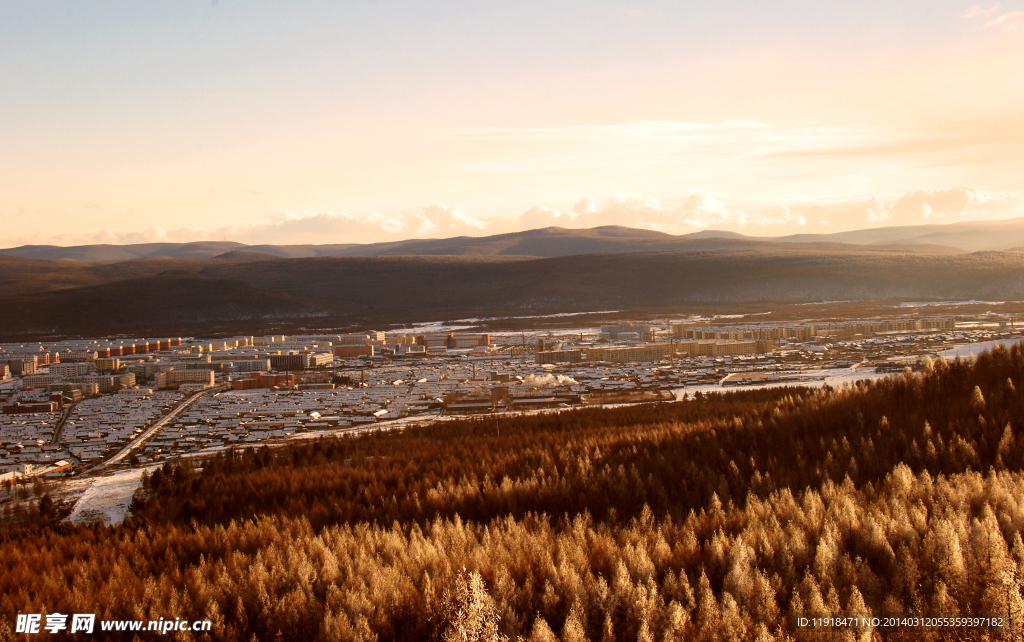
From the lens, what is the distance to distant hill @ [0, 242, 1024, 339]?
9306 cm

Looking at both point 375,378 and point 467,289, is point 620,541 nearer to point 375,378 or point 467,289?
point 375,378

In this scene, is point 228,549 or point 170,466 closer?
point 228,549

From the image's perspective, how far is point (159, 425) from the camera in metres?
25.5

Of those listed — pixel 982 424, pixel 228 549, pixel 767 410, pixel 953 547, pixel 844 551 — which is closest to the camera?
pixel 953 547

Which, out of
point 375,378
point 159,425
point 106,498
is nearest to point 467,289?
point 375,378

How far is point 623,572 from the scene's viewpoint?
648cm

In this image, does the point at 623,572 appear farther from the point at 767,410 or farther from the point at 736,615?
the point at 767,410

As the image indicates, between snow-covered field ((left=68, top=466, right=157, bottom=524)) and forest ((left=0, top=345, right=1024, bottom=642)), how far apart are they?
70 cm

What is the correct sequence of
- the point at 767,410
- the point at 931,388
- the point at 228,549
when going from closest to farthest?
the point at 228,549 → the point at 931,388 → the point at 767,410

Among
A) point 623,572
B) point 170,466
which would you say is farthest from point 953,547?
point 170,466

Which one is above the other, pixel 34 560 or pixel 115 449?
pixel 34 560

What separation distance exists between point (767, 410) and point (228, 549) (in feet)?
35.0

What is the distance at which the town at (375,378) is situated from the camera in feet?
77.7

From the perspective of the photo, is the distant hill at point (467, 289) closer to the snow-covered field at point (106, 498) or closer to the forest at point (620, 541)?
the snow-covered field at point (106, 498)
